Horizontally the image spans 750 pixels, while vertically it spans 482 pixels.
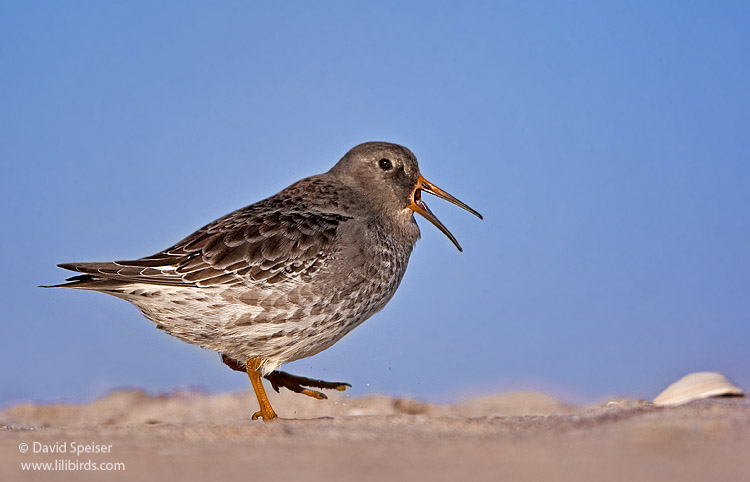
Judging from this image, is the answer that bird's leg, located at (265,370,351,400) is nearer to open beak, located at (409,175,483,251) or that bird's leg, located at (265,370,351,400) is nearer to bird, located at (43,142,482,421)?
bird, located at (43,142,482,421)

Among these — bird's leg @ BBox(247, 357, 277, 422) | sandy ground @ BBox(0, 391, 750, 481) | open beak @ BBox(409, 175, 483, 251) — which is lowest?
sandy ground @ BBox(0, 391, 750, 481)

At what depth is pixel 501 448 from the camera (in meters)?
5.90

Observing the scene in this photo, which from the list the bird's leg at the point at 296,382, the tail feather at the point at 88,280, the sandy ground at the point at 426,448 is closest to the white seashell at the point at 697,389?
the sandy ground at the point at 426,448

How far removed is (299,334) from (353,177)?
215 cm

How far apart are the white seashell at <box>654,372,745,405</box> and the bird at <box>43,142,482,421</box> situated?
3.36 metres

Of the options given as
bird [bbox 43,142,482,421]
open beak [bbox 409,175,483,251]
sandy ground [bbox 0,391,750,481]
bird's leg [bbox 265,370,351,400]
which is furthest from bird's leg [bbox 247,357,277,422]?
open beak [bbox 409,175,483,251]

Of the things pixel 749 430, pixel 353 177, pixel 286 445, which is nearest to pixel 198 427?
pixel 286 445

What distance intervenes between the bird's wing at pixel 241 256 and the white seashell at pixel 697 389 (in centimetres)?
Answer: 417

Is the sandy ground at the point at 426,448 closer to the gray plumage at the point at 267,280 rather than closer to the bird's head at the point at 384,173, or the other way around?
the gray plumage at the point at 267,280

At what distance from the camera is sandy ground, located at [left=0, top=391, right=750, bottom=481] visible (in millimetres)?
5203

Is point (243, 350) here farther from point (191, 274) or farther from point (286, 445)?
point (286, 445)

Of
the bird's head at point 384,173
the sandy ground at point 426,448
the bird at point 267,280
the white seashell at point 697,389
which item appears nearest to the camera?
the sandy ground at point 426,448

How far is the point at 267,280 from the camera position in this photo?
323 inches

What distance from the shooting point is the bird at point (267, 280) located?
8156 mm
